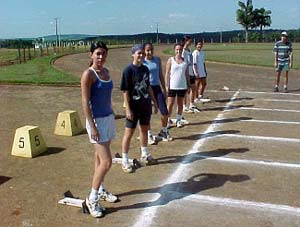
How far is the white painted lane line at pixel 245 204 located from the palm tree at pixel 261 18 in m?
75.5

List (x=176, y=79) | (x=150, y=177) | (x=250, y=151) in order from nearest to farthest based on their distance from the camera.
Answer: (x=150, y=177)
(x=250, y=151)
(x=176, y=79)

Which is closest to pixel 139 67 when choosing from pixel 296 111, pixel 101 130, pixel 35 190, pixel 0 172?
pixel 101 130

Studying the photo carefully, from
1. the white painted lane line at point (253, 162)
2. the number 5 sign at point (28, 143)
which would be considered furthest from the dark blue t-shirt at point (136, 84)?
the number 5 sign at point (28, 143)

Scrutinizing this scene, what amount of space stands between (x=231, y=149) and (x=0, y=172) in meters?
3.65

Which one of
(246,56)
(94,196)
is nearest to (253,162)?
(94,196)

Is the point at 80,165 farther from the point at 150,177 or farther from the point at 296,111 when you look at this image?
the point at 296,111

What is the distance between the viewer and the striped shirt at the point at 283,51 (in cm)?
1185

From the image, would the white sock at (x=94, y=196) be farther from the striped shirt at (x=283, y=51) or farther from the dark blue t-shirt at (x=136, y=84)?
the striped shirt at (x=283, y=51)

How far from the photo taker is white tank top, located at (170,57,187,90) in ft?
23.9

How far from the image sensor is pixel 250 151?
6188mm

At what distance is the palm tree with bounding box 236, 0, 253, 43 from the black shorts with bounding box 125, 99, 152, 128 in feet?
240

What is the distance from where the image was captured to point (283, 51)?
39.1ft

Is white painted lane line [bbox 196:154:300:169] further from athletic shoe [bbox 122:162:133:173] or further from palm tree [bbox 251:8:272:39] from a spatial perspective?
palm tree [bbox 251:8:272:39]

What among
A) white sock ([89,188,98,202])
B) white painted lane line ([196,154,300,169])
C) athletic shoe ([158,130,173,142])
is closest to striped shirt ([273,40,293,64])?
athletic shoe ([158,130,173,142])
